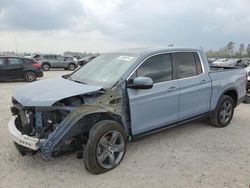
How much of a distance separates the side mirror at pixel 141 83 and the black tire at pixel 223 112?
2.41 meters

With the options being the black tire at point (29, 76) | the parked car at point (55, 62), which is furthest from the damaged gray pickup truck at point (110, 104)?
the parked car at point (55, 62)

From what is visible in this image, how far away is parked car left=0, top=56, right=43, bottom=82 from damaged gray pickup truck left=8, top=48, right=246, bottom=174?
10.9 m

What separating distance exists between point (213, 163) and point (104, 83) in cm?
211

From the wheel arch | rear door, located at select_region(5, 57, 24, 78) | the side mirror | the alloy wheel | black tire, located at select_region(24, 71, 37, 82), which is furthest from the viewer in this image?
black tire, located at select_region(24, 71, 37, 82)

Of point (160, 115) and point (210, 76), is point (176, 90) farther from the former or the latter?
point (210, 76)

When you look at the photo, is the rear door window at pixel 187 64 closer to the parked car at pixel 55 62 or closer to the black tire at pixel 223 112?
the black tire at pixel 223 112

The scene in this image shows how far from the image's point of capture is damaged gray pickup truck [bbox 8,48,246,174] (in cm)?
380

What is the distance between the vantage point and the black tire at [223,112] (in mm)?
6039

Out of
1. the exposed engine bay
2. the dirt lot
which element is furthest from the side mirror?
the dirt lot

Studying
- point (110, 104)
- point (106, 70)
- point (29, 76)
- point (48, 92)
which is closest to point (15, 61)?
point (29, 76)

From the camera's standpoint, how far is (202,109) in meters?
5.60

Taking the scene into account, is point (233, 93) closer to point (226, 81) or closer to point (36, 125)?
point (226, 81)

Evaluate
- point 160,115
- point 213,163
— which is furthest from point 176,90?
point 213,163

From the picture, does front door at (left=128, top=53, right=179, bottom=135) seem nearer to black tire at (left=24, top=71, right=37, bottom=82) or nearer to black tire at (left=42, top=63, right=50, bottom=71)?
black tire at (left=24, top=71, right=37, bottom=82)
